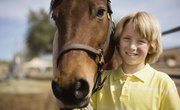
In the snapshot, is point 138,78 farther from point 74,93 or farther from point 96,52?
point 74,93

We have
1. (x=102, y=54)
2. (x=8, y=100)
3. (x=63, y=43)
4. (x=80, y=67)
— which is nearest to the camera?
(x=80, y=67)

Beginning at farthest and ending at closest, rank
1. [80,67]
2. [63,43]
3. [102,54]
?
[102,54] → [63,43] → [80,67]

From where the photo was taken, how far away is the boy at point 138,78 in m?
2.03

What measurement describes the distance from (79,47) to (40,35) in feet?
109

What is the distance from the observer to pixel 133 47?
7.02 feet

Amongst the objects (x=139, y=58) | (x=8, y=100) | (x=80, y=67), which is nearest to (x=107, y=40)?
(x=139, y=58)

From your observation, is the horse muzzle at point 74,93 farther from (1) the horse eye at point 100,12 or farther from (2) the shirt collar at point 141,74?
(1) the horse eye at point 100,12

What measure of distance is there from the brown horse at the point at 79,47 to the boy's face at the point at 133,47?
18cm

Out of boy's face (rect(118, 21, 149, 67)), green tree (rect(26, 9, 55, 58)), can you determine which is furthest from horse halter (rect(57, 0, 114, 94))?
green tree (rect(26, 9, 55, 58))

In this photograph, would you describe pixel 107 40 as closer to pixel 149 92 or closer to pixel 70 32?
pixel 70 32

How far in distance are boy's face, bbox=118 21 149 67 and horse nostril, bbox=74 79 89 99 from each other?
0.41 m

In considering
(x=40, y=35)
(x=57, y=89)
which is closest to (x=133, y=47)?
(x=57, y=89)

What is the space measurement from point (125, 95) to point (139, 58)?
0.28 m

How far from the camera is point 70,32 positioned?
213cm
